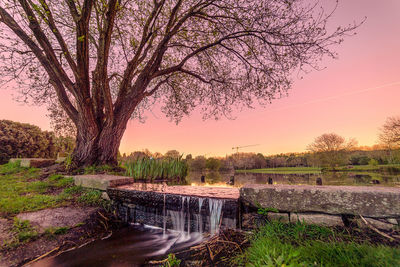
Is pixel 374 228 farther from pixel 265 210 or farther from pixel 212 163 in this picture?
pixel 212 163

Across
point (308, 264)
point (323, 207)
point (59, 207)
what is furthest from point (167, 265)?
point (59, 207)

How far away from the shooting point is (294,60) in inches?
222

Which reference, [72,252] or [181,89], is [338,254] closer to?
[72,252]

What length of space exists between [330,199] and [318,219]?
11.3 inches

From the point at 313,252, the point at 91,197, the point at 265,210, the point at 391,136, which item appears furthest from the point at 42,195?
the point at 391,136

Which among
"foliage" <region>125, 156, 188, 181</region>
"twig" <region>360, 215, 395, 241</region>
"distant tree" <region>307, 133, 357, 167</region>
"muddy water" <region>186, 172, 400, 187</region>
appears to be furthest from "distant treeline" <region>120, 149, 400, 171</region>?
"twig" <region>360, 215, 395, 241</region>

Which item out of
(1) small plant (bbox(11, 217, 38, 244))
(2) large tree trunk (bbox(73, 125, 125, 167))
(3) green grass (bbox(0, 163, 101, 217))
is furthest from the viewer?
(2) large tree trunk (bbox(73, 125, 125, 167))

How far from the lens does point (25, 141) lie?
38.0ft

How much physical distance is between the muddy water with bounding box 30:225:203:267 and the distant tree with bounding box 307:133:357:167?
27764mm

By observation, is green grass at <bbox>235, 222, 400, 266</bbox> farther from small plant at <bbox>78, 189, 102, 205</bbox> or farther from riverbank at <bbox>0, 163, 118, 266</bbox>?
small plant at <bbox>78, 189, 102, 205</bbox>

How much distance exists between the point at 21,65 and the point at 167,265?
28.1 ft

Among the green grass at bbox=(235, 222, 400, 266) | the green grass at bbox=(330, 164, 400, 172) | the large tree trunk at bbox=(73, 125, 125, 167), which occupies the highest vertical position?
the large tree trunk at bbox=(73, 125, 125, 167)

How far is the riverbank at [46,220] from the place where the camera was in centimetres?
211

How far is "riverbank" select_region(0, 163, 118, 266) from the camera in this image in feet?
6.93
